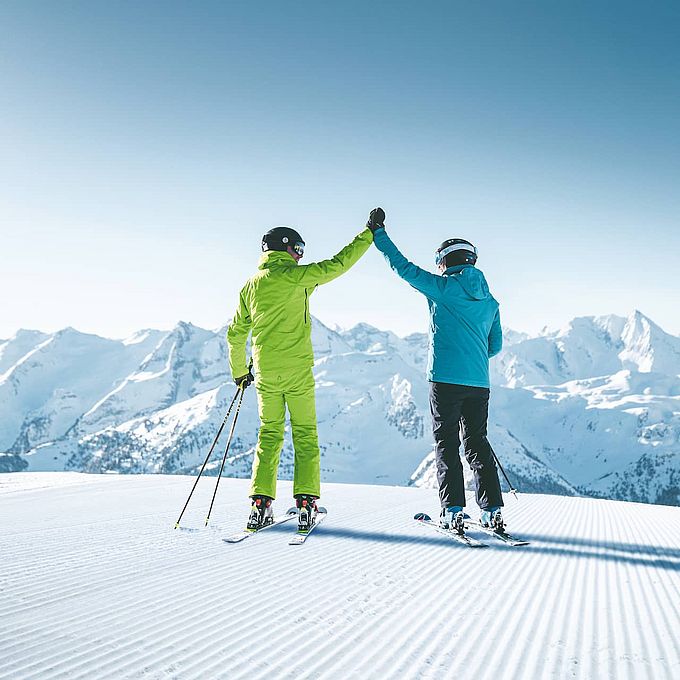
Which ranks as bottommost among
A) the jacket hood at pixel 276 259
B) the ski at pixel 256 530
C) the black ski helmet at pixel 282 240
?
the ski at pixel 256 530

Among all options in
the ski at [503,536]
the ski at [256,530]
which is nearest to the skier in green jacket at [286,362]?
the ski at [256,530]

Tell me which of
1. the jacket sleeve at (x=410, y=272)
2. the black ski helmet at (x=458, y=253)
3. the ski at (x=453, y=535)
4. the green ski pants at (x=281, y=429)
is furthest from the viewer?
the black ski helmet at (x=458, y=253)

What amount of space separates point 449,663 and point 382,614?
0.63m

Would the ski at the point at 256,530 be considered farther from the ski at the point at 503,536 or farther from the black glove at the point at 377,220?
the black glove at the point at 377,220

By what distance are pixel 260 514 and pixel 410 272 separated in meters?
2.77

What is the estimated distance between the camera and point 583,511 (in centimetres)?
714

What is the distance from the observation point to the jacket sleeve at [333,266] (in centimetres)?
536

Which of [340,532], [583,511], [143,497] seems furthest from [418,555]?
[143,497]

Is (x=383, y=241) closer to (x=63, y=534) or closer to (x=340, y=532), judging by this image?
(x=340, y=532)

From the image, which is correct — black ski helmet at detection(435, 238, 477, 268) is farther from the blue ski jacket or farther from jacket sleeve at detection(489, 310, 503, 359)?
jacket sleeve at detection(489, 310, 503, 359)

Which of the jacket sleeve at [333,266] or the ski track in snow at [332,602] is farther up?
the jacket sleeve at [333,266]

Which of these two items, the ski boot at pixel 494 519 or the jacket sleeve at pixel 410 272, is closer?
the ski boot at pixel 494 519

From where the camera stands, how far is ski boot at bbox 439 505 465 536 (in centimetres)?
493

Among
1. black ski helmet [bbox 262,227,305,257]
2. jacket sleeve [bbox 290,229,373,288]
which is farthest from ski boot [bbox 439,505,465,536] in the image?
black ski helmet [bbox 262,227,305,257]
